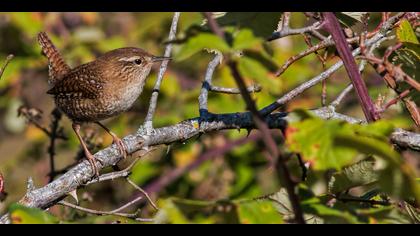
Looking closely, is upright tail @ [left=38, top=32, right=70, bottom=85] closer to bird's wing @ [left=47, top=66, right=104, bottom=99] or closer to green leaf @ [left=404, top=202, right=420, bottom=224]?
bird's wing @ [left=47, top=66, right=104, bottom=99]

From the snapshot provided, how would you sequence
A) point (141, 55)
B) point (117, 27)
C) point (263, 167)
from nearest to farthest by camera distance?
point (141, 55), point (263, 167), point (117, 27)

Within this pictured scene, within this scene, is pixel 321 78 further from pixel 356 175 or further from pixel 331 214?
pixel 331 214

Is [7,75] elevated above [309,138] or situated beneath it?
elevated above

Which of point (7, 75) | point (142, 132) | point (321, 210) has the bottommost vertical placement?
point (321, 210)

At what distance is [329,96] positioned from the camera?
6.68 m

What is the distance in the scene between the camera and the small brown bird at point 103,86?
15.9ft

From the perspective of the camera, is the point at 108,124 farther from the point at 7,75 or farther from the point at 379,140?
the point at 379,140

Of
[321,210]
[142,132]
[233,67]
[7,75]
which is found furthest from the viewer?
[7,75]

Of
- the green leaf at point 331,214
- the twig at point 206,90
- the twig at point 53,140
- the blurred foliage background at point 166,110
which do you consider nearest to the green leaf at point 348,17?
the twig at point 206,90

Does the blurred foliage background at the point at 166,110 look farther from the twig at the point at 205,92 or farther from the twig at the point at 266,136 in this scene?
the twig at the point at 266,136

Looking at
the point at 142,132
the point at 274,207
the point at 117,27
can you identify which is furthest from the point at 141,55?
the point at 117,27

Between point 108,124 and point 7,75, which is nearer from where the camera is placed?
point 7,75

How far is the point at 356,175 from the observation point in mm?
1806

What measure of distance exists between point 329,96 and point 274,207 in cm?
505
